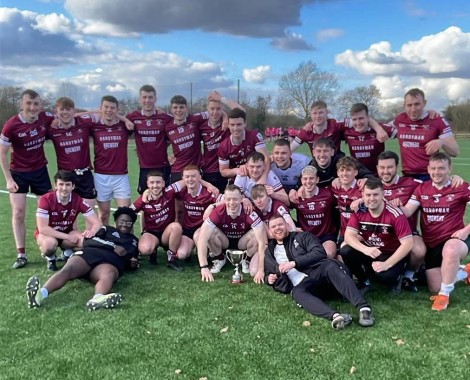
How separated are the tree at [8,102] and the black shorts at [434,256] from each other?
35.6 meters

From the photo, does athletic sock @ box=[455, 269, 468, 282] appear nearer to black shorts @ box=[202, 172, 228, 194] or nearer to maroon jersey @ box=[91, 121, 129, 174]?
black shorts @ box=[202, 172, 228, 194]

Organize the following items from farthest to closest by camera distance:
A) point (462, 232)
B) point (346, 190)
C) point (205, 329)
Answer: point (346, 190) → point (462, 232) → point (205, 329)

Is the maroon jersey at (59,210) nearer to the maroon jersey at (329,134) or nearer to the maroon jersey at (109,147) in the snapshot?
the maroon jersey at (109,147)

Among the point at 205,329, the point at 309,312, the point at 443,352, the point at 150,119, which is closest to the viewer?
the point at 443,352

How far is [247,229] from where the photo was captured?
20.1 feet

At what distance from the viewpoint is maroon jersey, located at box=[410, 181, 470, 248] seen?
207 inches

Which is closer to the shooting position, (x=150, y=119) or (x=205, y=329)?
(x=205, y=329)

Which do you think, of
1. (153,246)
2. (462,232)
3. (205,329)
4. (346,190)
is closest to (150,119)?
(153,246)

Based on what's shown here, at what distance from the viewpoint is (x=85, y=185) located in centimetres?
691

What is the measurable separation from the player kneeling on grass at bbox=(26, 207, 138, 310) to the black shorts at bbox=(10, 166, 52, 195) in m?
1.51

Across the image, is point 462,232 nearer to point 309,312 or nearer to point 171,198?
point 309,312

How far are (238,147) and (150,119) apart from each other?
4.69 feet

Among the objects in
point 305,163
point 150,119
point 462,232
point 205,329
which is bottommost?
point 205,329

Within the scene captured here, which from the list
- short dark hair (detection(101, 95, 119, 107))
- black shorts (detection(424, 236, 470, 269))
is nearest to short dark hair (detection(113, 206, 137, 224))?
short dark hair (detection(101, 95, 119, 107))
